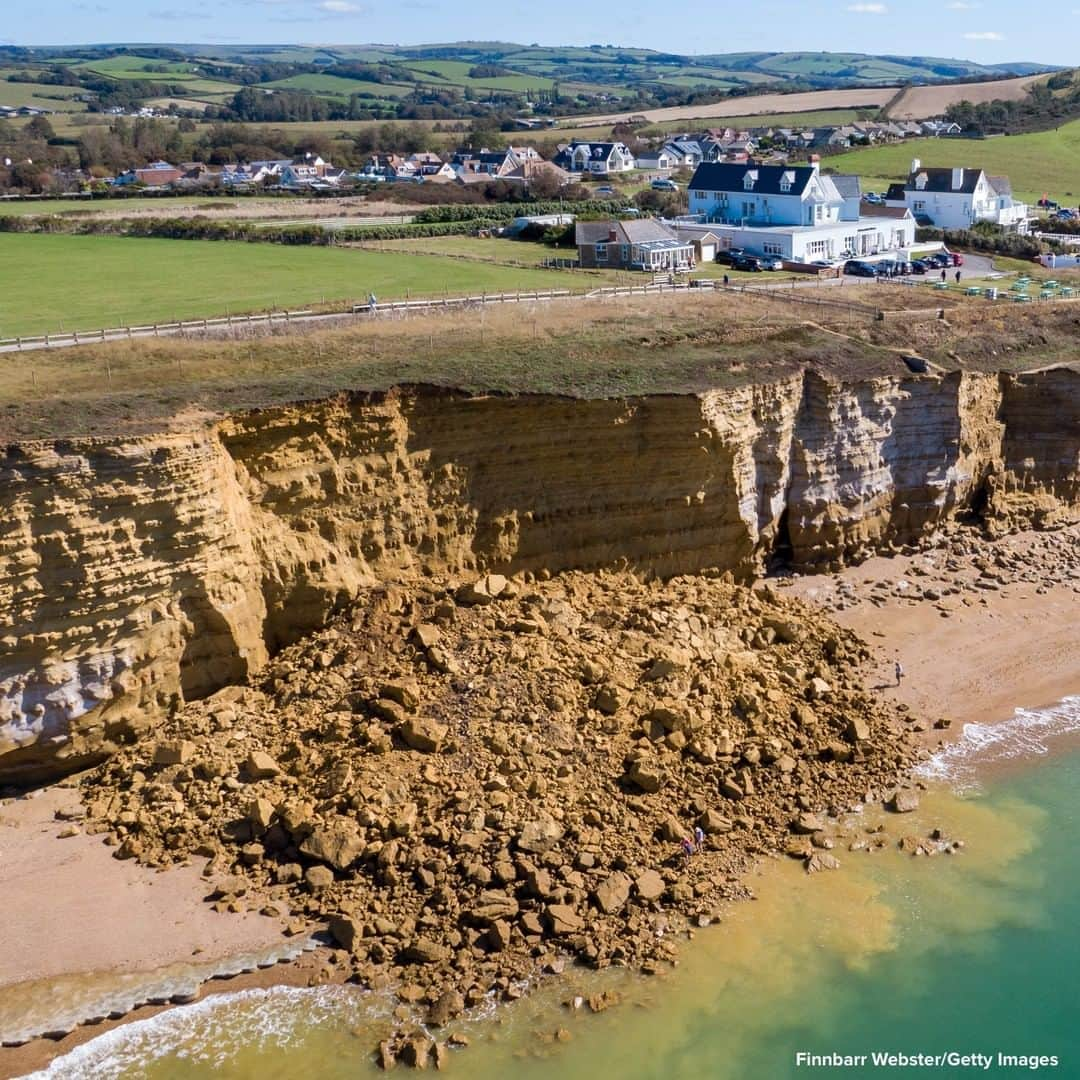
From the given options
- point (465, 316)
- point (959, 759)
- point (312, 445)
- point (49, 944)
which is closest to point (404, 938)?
point (49, 944)

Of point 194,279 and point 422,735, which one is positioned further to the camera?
point 194,279

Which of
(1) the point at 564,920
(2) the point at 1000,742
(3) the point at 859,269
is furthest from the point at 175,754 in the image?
(3) the point at 859,269

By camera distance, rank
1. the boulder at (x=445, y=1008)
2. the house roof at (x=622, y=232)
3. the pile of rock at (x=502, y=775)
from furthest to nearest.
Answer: the house roof at (x=622, y=232) → the pile of rock at (x=502, y=775) → the boulder at (x=445, y=1008)

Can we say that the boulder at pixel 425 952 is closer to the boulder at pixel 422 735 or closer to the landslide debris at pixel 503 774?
the landslide debris at pixel 503 774

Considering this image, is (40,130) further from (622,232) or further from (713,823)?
(713,823)

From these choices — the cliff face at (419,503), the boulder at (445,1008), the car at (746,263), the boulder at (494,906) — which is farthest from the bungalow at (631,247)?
the boulder at (445,1008)

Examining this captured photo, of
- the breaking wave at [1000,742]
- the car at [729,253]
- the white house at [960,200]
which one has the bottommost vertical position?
the breaking wave at [1000,742]
